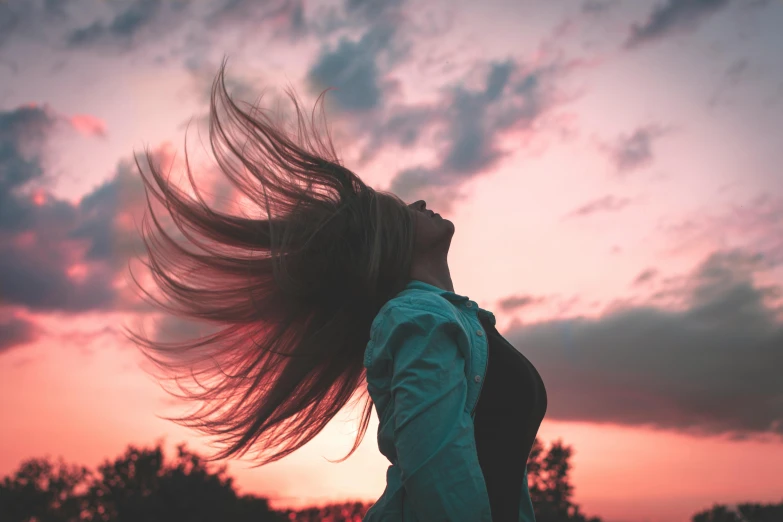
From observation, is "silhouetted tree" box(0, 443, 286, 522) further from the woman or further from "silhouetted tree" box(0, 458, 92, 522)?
the woman

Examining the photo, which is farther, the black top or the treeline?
the treeline

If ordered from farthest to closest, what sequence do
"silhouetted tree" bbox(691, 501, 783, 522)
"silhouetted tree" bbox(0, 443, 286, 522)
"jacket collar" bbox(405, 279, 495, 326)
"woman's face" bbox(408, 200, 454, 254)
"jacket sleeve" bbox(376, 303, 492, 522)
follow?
"silhouetted tree" bbox(0, 443, 286, 522) → "silhouetted tree" bbox(691, 501, 783, 522) → "woman's face" bbox(408, 200, 454, 254) → "jacket collar" bbox(405, 279, 495, 326) → "jacket sleeve" bbox(376, 303, 492, 522)

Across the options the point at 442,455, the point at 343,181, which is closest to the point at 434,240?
the point at 343,181

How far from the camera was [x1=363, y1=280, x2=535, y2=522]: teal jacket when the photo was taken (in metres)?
2.95

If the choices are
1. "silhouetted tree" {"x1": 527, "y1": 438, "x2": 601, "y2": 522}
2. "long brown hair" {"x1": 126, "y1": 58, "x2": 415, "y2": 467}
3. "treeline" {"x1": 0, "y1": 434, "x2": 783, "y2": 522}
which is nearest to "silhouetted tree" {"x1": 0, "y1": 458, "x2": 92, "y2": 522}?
"treeline" {"x1": 0, "y1": 434, "x2": 783, "y2": 522}

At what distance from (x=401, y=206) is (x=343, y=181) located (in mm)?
482

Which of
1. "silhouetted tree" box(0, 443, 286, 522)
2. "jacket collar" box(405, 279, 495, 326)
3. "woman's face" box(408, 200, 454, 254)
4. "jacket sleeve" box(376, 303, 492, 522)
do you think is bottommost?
"jacket sleeve" box(376, 303, 492, 522)

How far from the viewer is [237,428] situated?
5.18 meters

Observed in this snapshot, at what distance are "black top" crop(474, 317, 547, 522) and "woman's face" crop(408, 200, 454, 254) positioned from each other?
36.1 inches

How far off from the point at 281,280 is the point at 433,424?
175 centimetres

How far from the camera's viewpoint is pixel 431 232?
4.60 metres

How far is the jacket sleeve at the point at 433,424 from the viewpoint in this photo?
294 cm

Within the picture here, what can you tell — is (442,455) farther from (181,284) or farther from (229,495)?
(229,495)

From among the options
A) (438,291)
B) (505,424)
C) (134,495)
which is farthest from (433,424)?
(134,495)
